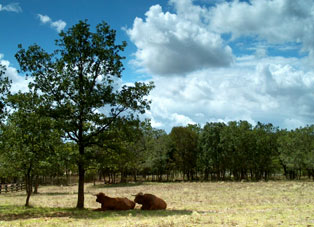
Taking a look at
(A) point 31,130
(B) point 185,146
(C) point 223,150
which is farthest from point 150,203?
(B) point 185,146

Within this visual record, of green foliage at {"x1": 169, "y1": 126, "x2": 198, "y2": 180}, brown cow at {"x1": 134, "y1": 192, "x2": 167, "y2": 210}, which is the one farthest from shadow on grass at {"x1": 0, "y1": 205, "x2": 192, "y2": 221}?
green foliage at {"x1": 169, "y1": 126, "x2": 198, "y2": 180}

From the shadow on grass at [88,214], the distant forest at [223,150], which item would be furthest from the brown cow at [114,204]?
the distant forest at [223,150]

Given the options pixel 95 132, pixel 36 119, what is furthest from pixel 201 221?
pixel 36 119

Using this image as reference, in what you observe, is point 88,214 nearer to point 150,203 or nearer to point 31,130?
point 150,203

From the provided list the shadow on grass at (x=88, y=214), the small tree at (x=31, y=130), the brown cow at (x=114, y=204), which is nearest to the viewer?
the shadow on grass at (x=88, y=214)

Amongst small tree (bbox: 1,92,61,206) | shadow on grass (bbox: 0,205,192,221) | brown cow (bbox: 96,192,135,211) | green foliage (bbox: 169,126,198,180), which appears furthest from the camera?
green foliage (bbox: 169,126,198,180)

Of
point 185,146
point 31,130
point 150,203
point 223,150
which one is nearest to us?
point 31,130

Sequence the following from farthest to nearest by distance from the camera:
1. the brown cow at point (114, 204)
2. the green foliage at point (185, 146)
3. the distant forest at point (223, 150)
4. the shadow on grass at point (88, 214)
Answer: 1. the green foliage at point (185, 146)
2. the distant forest at point (223, 150)
3. the brown cow at point (114, 204)
4. the shadow on grass at point (88, 214)

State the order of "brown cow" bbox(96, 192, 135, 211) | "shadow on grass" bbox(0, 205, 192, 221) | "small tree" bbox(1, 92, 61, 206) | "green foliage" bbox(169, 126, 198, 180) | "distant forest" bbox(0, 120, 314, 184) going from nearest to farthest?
"shadow on grass" bbox(0, 205, 192, 221) < "small tree" bbox(1, 92, 61, 206) < "brown cow" bbox(96, 192, 135, 211) < "distant forest" bbox(0, 120, 314, 184) < "green foliage" bbox(169, 126, 198, 180)

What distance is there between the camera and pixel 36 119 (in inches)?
849

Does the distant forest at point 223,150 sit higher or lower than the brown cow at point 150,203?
higher

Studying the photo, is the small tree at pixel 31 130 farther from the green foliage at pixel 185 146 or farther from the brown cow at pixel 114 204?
the green foliage at pixel 185 146

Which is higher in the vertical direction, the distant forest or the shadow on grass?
the distant forest

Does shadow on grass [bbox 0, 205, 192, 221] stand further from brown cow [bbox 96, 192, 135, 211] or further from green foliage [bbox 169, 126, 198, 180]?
green foliage [bbox 169, 126, 198, 180]
